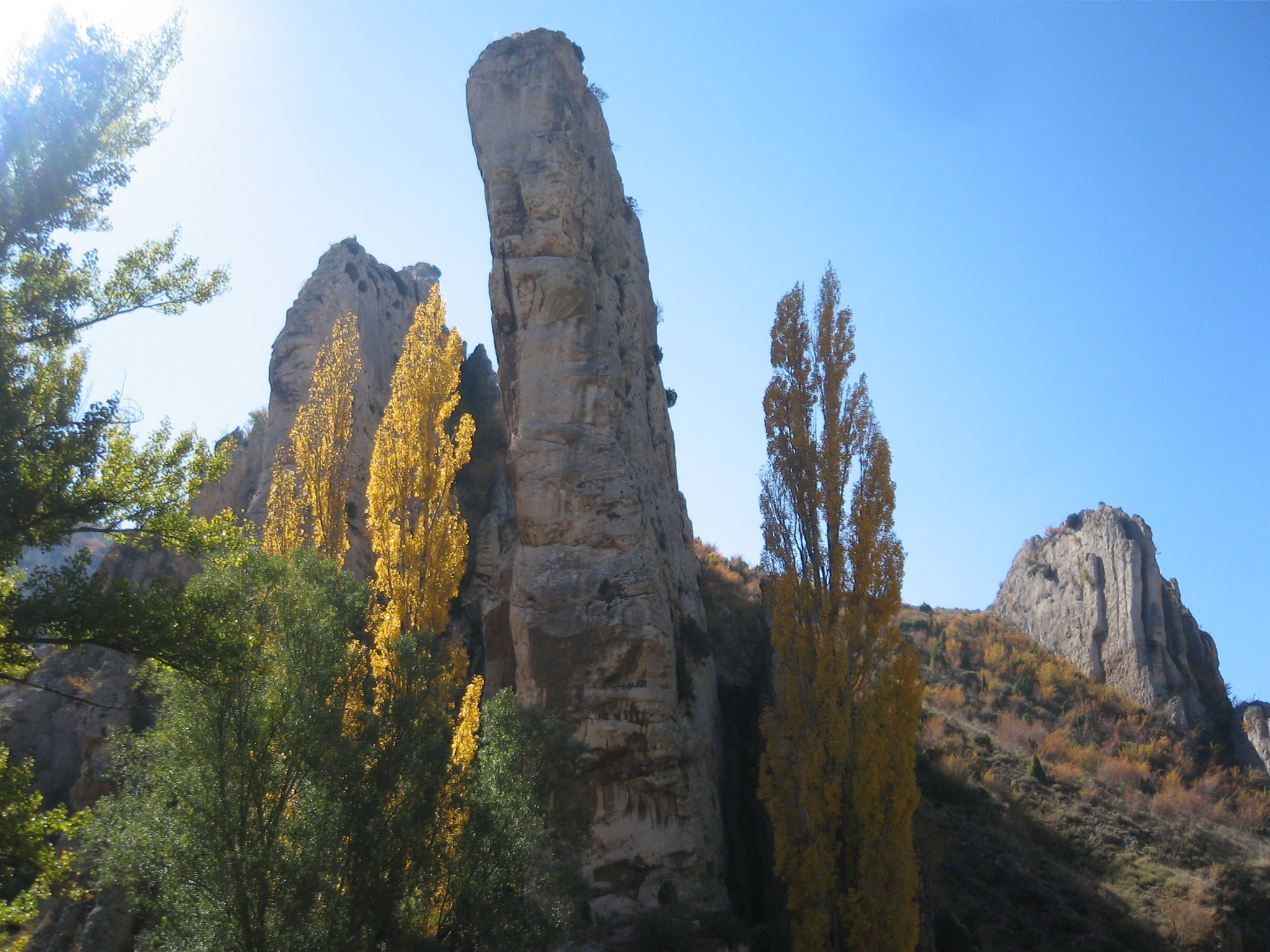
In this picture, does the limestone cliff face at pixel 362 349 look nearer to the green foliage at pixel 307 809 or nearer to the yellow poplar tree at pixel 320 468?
the yellow poplar tree at pixel 320 468

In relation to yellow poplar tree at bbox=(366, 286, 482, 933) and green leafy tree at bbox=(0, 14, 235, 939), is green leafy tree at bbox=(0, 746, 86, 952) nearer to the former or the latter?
green leafy tree at bbox=(0, 14, 235, 939)

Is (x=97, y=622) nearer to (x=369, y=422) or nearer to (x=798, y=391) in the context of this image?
(x=798, y=391)

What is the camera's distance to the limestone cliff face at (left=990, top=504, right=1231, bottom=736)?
3316 cm

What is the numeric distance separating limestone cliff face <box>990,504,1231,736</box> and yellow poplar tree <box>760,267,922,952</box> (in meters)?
19.2

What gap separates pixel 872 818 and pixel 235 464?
2484cm

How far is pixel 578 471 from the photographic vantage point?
2080 centimetres

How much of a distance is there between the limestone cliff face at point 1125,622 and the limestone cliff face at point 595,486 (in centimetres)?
1956

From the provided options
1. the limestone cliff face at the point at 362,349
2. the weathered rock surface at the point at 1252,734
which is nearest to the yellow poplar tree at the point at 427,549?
the limestone cliff face at the point at 362,349

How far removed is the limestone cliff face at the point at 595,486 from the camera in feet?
60.3

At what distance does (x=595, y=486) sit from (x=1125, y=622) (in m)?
24.4

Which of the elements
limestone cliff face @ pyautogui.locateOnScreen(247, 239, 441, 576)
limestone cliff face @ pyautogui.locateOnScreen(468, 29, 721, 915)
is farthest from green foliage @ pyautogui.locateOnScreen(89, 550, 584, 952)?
limestone cliff face @ pyautogui.locateOnScreen(247, 239, 441, 576)

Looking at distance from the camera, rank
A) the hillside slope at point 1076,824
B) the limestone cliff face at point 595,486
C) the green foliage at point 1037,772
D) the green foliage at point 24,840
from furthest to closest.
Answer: the green foliage at point 1037,772 < the hillside slope at point 1076,824 < the limestone cliff face at point 595,486 < the green foliage at point 24,840

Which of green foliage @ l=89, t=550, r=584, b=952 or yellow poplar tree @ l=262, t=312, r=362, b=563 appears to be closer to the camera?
green foliage @ l=89, t=550, r=584, b=952

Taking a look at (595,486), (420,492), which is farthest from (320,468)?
(420,492)
